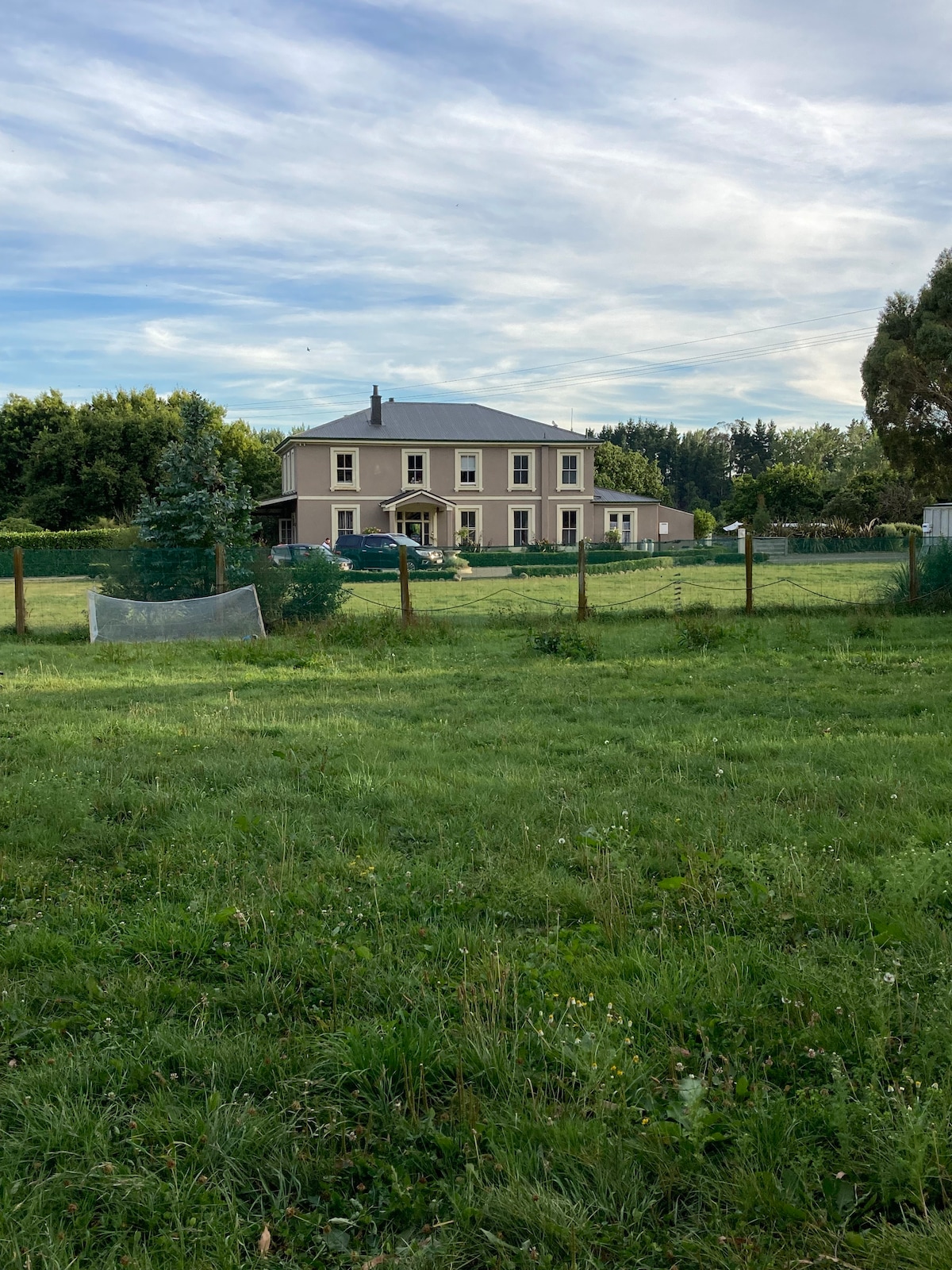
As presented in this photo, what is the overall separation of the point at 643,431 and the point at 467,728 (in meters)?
108

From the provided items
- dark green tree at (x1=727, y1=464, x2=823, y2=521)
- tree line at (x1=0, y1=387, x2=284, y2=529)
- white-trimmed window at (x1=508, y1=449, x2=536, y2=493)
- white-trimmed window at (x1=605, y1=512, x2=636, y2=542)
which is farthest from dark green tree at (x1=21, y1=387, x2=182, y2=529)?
dark green tree at (x1=727, y1=464, x2=823, y2=521)

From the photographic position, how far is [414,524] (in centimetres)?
4803

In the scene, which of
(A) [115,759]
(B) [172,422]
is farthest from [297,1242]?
(B) [172,422]

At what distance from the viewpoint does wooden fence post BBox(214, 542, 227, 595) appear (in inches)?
635

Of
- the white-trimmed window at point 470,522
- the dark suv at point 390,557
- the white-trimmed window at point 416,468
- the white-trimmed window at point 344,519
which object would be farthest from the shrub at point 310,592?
the white-trimmed window at point 416,468

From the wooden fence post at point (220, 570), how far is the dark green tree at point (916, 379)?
3128 cm

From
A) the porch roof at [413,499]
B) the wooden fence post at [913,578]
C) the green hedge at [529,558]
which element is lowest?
the wooden fence post at [913,578]

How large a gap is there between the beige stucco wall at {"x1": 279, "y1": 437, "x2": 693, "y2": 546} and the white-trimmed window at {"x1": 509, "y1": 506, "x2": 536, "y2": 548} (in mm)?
56

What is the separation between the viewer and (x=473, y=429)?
49.2 meters

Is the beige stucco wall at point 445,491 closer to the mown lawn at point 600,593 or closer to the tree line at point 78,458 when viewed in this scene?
the tree line at point 78,458

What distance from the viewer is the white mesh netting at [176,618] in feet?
49.7

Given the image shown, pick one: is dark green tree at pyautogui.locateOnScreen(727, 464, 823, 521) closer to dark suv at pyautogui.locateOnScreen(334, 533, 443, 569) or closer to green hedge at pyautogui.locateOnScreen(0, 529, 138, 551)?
dark suv at pyautogui.locateOnScreen(334, 533, 443, 569)

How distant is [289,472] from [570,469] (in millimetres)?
14145

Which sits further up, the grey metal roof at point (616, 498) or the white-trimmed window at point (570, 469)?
the white-trimmed window at point (570, 469)
